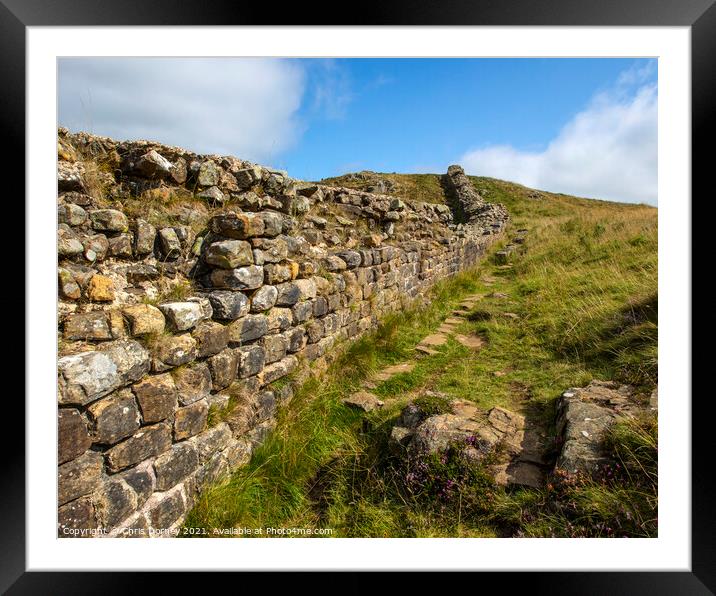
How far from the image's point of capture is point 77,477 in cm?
177

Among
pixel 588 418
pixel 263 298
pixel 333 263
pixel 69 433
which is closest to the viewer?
pixel 69 433

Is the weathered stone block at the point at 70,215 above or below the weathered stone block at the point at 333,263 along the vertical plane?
above

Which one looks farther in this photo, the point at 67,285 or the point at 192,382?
the point at 192,382

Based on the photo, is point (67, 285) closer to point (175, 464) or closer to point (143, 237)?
point (143, 237)

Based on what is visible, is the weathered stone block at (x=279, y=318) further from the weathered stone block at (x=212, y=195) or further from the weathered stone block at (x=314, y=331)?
the weathered stone block at (x=212, y=195)

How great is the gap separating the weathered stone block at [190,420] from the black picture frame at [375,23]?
722 mm

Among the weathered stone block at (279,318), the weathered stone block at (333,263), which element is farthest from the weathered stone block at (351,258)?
the weathered stone block at (279,318)

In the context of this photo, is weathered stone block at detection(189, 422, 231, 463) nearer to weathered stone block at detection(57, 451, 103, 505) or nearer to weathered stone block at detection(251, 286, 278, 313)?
weathered stone block at detection(57, 451, 103, 505)

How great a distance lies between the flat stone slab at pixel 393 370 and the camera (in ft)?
14.6

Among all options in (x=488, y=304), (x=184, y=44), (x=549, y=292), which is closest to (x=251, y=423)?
(x=184, y=44)

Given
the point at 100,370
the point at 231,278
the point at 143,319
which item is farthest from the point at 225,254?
the point at 100,370

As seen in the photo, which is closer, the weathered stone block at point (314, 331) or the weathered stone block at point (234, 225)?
the weathered stone block at point (234, 225)

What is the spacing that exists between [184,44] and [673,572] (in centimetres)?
375

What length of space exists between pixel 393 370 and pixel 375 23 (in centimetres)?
364
